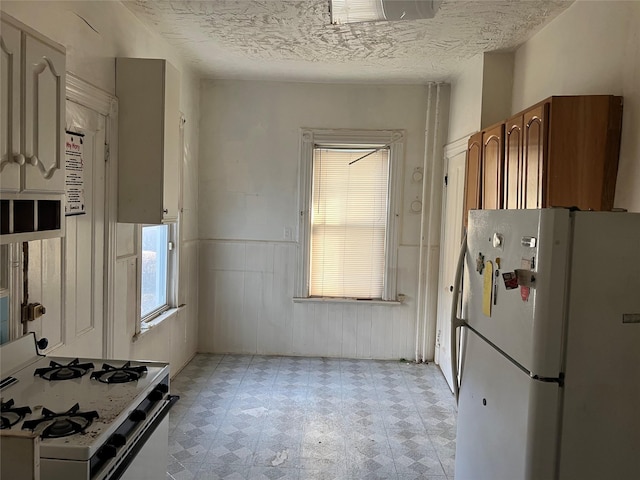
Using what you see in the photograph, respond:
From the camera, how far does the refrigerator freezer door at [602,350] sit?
1.50 meters

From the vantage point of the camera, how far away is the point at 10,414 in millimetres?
1466

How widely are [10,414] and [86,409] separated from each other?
21cm

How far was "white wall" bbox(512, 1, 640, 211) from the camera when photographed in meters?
2.02

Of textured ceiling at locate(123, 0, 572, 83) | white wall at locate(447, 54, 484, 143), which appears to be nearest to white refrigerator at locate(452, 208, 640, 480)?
textured ceiling at locate(123, 0, 572, 83)

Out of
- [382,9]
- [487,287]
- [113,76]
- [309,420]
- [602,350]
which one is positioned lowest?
[309,420]

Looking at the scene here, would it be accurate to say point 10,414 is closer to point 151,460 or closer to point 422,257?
point 151,460

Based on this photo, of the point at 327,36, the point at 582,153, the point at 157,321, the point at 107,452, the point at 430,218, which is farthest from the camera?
the point at 430,218

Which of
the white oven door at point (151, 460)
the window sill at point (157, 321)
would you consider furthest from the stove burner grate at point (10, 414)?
the window sill at point (157, 321)

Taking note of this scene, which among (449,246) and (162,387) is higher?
(449,246)

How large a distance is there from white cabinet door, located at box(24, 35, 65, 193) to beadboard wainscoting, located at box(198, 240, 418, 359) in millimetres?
2892

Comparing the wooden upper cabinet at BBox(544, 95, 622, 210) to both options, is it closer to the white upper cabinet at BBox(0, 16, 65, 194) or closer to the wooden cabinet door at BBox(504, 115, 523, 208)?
the wooden cabinet door at BBox(504, 115, 523, 208)

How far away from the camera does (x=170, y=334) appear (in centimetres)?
379

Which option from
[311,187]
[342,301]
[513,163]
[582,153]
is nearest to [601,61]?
[582,153]

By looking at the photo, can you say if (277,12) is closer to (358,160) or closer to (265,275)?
(358,160)
